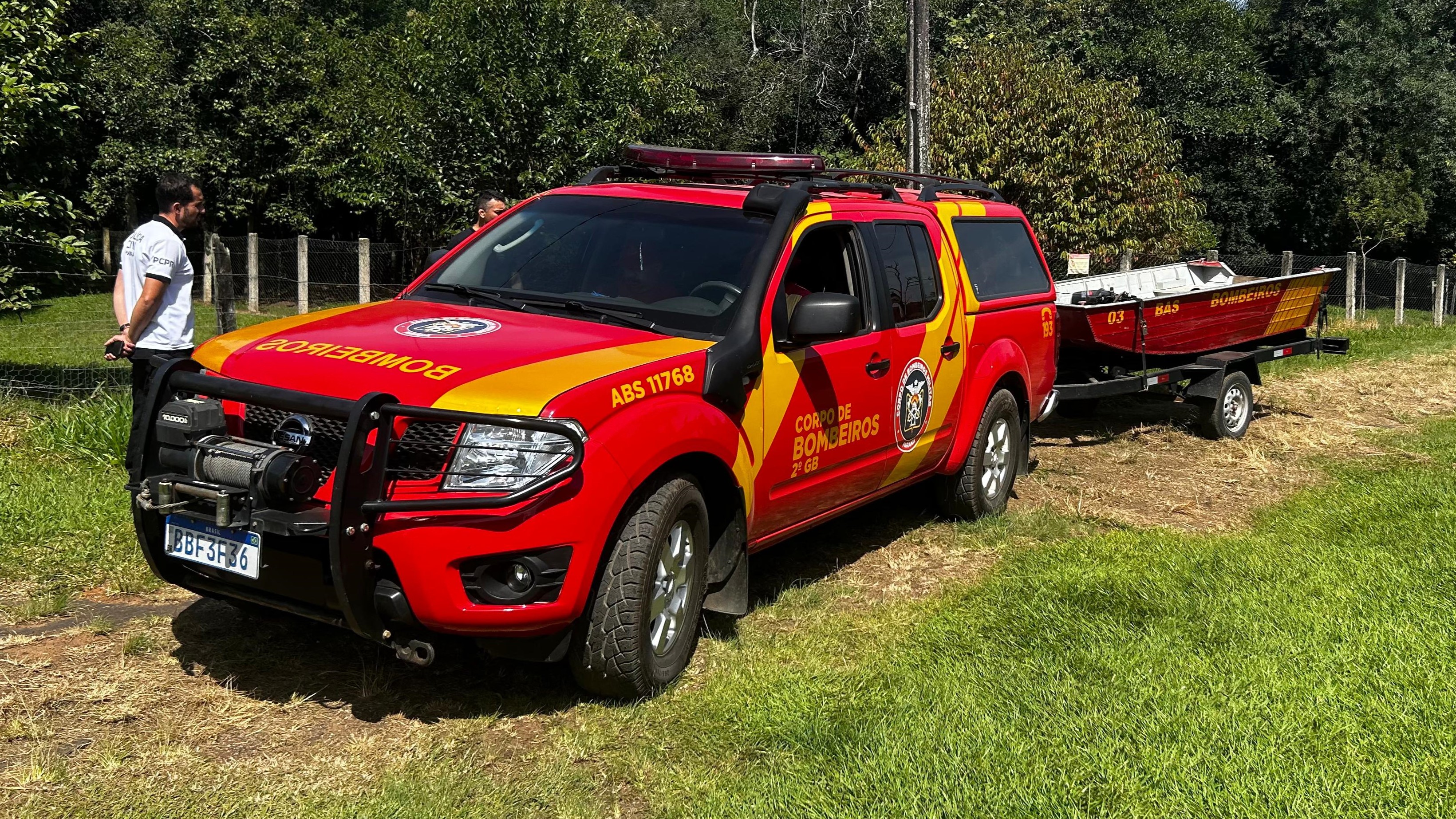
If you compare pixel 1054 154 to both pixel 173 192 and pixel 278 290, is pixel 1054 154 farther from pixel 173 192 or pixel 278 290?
pixel 173 192

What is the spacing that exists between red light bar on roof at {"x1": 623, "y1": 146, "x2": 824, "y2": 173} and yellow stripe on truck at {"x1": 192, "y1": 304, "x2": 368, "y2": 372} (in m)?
2.02

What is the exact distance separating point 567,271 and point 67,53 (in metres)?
6.63

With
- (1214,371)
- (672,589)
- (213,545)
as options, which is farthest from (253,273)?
Answer: (672,589)

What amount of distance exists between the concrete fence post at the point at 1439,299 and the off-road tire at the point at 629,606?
78.1 ft

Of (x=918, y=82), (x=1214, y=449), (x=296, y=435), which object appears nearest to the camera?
(x=296, y=435)

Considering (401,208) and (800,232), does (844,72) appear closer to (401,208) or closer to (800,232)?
(401,208)

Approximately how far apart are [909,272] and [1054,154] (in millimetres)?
13482

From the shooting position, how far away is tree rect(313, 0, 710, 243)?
18875 mm

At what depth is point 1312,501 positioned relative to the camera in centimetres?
797

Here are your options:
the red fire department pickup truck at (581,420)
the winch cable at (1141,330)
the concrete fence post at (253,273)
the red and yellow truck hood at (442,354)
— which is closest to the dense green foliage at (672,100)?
the concrete fence post at (253,273)

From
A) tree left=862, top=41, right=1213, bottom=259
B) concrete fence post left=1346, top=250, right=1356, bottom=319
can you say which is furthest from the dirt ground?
concrete fence post left=1346, top=250, right=1356, bottom=319

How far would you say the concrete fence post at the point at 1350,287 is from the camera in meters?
21.1

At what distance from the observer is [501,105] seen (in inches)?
746

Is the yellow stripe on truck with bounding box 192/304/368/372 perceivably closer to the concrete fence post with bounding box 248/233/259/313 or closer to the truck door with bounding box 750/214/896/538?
the truck door with bounding box 750/214/896/538
